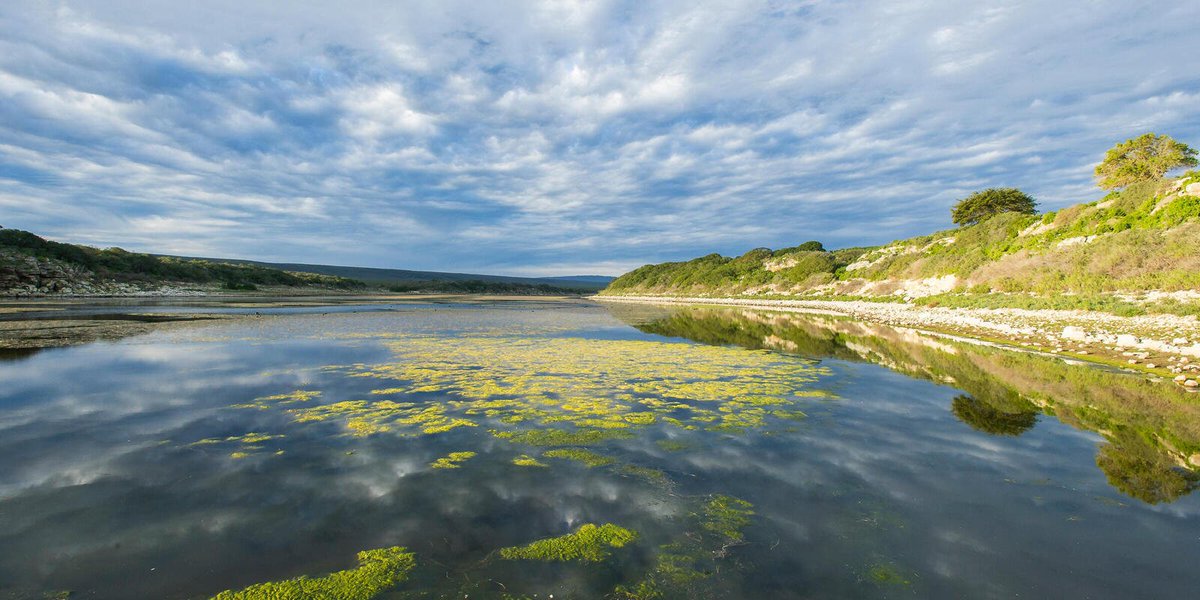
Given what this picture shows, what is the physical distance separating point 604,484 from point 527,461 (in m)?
1.46

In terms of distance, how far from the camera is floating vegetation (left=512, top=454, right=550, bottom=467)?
7.38 m

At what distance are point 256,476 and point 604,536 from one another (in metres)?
5.09

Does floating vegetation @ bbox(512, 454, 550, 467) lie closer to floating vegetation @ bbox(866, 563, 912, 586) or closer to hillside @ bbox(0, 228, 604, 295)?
floating vegetation @ bbox(866, 563, 912, 586)

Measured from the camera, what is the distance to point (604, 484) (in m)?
6.69

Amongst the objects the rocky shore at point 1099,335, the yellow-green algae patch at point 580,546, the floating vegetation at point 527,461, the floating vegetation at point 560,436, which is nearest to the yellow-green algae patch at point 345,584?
the yellow-green algae patch at point 580,546

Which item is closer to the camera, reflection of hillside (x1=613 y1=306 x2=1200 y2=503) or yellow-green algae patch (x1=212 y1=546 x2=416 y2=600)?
yellow-green algae patch (x1=212 y1=546 x2=416 y2=600)

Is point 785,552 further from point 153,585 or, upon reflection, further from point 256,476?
point 256,476


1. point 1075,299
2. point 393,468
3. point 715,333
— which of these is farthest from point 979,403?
point 1075,299

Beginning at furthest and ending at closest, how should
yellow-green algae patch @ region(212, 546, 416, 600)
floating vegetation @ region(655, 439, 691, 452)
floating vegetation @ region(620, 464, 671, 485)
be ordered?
floating vegetation @ region(655, 439, 691, 452) → floating vegetation @ region(620, 464, 671, 485) → yellow-green algae patch @ region(212, 546, 416, 600)

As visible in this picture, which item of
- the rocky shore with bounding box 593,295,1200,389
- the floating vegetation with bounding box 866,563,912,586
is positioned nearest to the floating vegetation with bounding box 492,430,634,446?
the floating vegetation with bounding box 866,563,912,586

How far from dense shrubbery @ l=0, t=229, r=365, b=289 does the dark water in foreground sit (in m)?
84.2

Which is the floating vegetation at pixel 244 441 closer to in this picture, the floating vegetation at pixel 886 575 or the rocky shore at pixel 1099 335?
the floating vegetation at pixel 886 575

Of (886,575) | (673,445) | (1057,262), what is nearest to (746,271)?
(1057,262)

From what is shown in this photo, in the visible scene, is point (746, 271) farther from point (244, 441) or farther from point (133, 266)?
point (133, 266)
